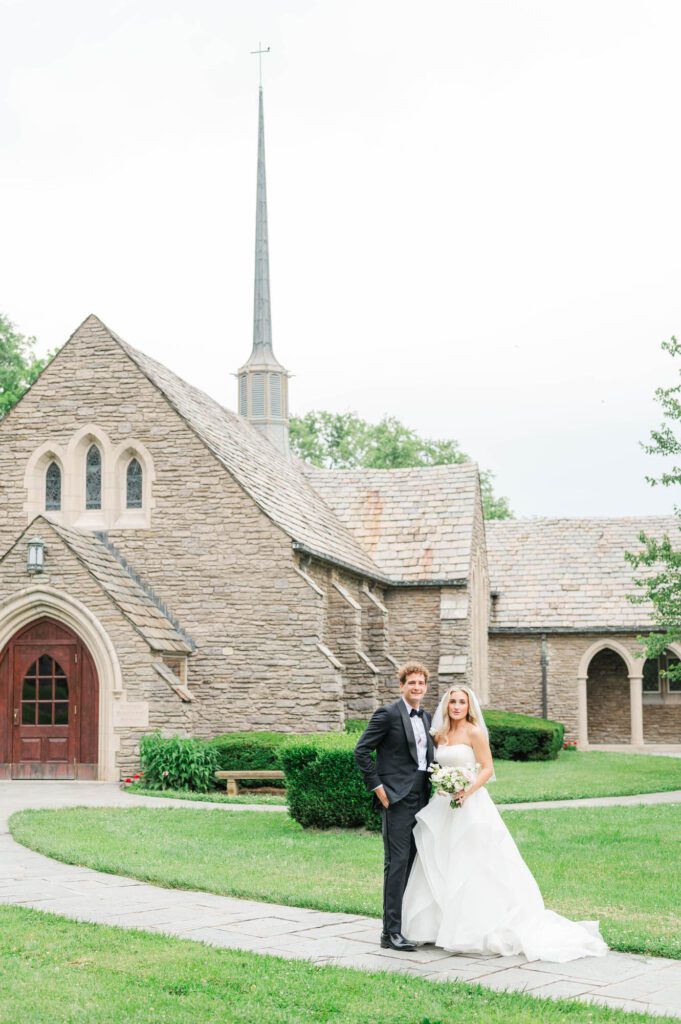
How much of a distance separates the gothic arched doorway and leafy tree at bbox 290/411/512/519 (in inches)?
908

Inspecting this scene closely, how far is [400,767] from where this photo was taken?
27.5ft

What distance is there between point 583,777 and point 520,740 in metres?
4.98

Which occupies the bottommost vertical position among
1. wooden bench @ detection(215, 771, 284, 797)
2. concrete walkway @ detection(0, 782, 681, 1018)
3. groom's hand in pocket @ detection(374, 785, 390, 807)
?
wooden bench @ detection(215, 771, 284, 797)

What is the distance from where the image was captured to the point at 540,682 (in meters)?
33.8

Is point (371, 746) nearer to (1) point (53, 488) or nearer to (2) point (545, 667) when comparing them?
(1) point (53, 488)

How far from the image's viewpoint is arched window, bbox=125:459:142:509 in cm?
2323

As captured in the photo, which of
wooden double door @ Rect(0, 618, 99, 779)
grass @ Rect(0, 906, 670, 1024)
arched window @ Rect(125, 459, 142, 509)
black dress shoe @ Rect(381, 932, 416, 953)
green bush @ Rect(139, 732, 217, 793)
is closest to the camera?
grass @ Rect(0, 906, 670, 1024)

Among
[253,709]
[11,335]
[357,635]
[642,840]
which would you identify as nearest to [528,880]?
[642,840]

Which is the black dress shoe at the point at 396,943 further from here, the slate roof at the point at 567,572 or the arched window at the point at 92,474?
the slate roof at the point at 567,572

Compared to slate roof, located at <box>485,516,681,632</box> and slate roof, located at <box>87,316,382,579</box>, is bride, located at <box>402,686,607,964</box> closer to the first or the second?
slate roof, located at <box>87,316,382,579</box>

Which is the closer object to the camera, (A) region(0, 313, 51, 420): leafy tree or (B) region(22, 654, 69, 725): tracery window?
(B) region(22, 654, 69, 725): tracery window

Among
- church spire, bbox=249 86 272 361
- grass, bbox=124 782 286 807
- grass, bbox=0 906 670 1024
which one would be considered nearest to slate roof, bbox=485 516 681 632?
church spire, bbox=249 86 272 361

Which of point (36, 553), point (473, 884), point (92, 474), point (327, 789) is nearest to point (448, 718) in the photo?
point (473, 884)

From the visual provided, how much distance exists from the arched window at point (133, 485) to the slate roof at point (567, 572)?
46.0 feet
